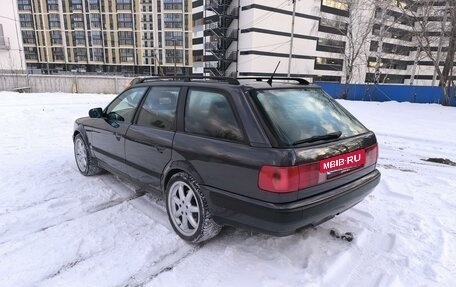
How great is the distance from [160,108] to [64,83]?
78.1 ft

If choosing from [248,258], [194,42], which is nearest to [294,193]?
[248,258]

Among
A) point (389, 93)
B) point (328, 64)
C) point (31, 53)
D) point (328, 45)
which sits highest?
point (328, 45)

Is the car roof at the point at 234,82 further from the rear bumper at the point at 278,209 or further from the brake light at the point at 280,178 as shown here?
the rear bumper at the point at 278,209

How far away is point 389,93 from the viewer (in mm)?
20969

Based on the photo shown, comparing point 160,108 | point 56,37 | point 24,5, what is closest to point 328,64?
point 160,108

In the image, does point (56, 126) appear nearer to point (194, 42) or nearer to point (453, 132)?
point (453, 132)

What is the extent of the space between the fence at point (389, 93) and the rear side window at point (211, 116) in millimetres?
20057

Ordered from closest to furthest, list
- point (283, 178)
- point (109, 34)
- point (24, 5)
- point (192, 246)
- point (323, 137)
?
point (283, 178)
point (323, 137)
point (192, 246)
point (109, 34)
point (24, 5)

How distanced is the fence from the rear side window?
20.1m

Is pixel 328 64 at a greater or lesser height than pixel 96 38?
lesser

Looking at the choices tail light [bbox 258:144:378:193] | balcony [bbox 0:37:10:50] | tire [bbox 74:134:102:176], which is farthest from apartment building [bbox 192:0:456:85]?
tail light [bbox 258:144:378:193]

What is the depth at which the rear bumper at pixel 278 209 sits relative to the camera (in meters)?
2.28

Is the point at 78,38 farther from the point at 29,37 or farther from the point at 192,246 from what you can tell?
the point at 192,246

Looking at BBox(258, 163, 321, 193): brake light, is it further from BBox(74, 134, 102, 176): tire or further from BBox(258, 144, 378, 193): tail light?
BBox(74, 134, 102, 176): tire
